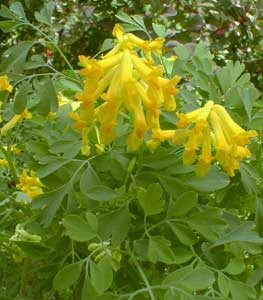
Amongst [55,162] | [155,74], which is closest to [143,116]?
[155,74]

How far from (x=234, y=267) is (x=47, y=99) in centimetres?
32

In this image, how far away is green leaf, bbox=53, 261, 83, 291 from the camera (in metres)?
0.84

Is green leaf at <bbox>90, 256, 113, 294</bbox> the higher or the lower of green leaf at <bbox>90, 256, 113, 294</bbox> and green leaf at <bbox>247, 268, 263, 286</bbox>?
the higher

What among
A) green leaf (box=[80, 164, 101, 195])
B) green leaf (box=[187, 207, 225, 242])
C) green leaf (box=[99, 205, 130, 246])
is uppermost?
green leaf (box=[80, 164, 101, 195])

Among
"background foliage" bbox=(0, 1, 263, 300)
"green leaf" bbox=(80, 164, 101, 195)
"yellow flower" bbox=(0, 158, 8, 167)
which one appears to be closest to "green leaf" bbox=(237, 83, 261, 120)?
"background foliage" bbox=(0, 1, 263, 300)

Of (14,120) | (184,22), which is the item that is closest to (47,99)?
(14,120)

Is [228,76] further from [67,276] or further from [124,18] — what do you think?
[67,276]

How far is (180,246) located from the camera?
0.91 metres

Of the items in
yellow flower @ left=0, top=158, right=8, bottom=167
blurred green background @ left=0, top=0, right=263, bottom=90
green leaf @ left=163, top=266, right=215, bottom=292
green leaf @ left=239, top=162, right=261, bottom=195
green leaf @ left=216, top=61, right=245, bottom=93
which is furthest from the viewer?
blurred green background @ left=0, top=0, right=263, bottom=90

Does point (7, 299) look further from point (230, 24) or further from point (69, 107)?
point (230, 24)

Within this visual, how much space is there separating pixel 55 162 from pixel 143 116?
15 cm

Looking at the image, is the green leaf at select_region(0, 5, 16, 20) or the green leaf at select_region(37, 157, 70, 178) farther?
the green leaf at select_region(0, 5, 16, 20)

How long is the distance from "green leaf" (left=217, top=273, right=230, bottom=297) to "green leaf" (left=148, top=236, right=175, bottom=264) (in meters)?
0.08

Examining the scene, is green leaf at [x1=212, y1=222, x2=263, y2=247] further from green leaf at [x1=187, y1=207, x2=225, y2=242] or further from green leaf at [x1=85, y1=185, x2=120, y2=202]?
green leaf at [x1=85, y1=185, x2=120, y2=202]
